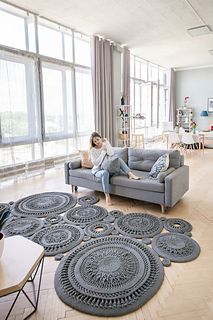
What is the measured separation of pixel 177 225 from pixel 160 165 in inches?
37.3

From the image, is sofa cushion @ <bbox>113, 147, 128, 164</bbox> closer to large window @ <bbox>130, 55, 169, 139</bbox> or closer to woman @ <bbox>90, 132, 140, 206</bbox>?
woman @ <bbox>90, 132, 140, 206</bbox>

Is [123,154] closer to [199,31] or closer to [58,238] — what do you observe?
[58,238]

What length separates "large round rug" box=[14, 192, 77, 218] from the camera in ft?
11.2

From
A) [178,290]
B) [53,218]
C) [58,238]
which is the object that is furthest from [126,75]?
[178,290]

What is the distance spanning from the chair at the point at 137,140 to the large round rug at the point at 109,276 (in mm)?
6397

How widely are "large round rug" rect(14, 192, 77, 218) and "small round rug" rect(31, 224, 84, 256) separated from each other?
0.49 m

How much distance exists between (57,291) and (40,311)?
208 millimetres

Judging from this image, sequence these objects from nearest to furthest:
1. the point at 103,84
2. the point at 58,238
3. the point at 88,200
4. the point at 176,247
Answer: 1. the point at 176,247
2. the point at 58,238
3. the point at 88,200
4. the point at 103,84

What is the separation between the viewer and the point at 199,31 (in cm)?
602

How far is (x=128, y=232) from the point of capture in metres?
2.78

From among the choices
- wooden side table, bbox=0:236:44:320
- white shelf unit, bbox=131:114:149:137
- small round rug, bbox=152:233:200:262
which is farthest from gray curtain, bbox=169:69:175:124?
wooden side table, bbox=0:236:44:320

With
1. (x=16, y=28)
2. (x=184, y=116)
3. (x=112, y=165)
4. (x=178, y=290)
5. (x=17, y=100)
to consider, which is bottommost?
(x=178, y=290)

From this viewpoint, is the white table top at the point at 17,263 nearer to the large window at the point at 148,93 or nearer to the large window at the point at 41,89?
the large window at the point at 41,89

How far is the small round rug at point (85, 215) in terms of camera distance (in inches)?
122
